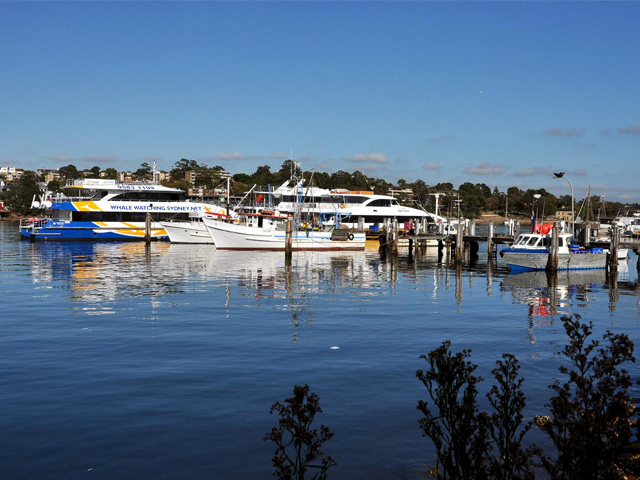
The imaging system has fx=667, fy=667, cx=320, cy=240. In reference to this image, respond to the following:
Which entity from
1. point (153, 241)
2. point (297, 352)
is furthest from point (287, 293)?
point (153, 241)

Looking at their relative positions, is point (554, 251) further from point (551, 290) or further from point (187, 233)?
point (187, 233)

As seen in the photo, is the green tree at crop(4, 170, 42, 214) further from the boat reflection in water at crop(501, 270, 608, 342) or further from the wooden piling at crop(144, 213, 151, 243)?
the boat reflection in water at crop(501, 270, 608, 342)

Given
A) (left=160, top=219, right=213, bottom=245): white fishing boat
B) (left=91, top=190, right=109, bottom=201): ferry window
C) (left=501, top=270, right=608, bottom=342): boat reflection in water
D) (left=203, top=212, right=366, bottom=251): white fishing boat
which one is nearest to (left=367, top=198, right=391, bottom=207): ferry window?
(left=203, top=212, right=366, bottom=251): white fishing boat

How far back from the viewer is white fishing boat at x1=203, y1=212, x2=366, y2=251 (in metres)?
56.1

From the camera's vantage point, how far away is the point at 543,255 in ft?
135

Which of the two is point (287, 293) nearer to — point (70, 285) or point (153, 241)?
point (70, 285)

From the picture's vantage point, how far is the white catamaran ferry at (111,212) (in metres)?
64.8

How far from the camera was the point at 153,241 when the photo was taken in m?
66.9

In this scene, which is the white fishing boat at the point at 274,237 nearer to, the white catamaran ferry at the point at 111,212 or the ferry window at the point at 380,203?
the white catamaran ferry at the point at 111,212

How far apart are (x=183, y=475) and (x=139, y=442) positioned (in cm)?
141

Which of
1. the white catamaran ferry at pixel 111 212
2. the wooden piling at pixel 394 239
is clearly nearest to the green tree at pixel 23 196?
the white catamaran ferry at pixel 111 212

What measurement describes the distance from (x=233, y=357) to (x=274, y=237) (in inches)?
1600

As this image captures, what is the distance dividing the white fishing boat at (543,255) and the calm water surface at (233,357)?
17.8 ft

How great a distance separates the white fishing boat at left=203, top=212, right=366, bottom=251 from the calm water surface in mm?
19907
